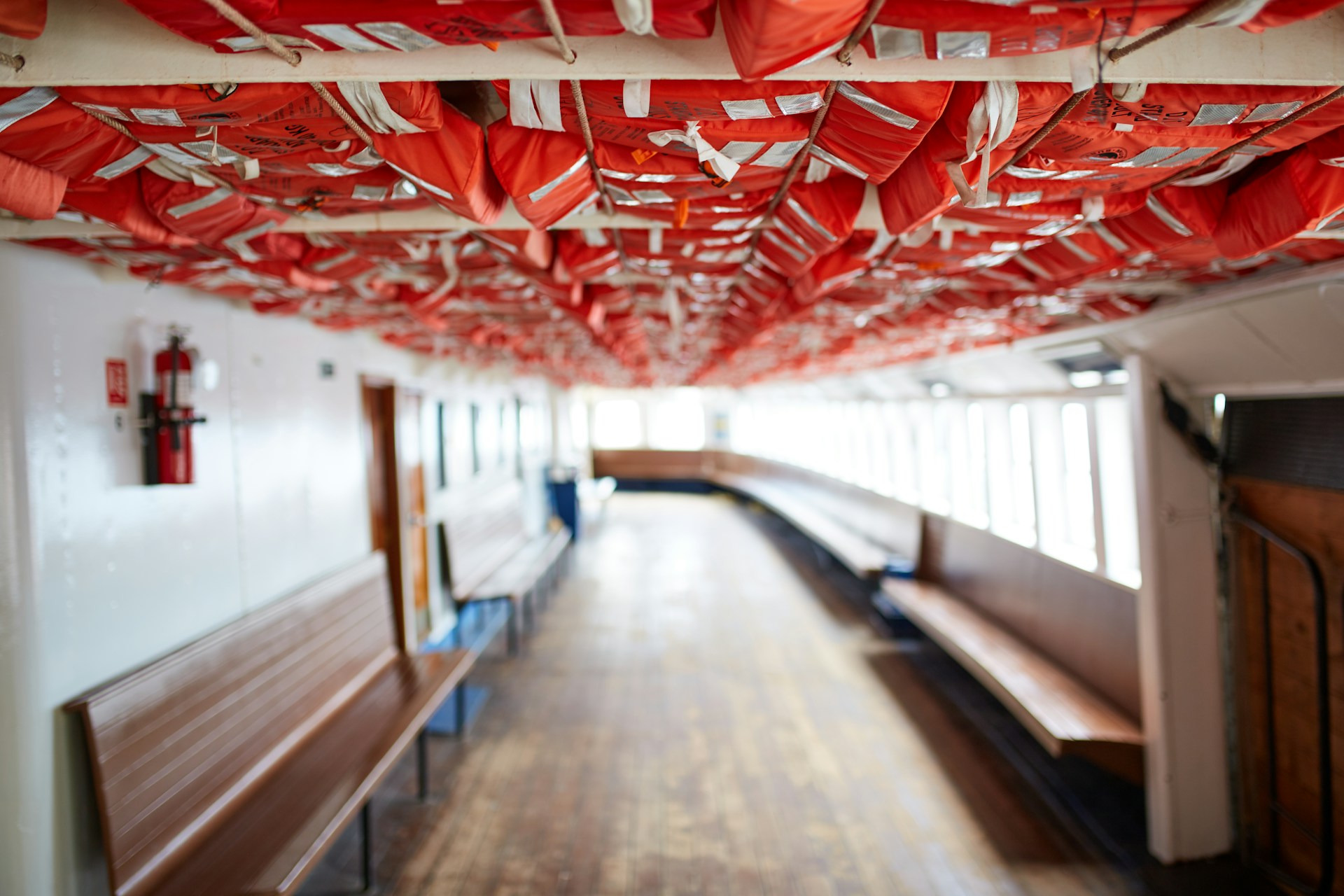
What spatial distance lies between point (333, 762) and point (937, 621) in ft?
13.6

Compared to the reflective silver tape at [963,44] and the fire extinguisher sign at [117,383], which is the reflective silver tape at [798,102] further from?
the fire extinguisher sign at [117,383]

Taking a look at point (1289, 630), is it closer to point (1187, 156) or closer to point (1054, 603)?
point (1054, 603)

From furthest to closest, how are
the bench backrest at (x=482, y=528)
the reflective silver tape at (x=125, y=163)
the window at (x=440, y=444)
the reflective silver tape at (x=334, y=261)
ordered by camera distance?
the window at (x=440, y=444) → the bench backrest at (x=482, y=528) → the reflective silver tape at (x=334, y=261) → the reflective silver tape at (x=125, y=163)

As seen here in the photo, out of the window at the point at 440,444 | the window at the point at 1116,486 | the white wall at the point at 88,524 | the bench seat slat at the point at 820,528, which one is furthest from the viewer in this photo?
the bench seat slat at the point at 820,528

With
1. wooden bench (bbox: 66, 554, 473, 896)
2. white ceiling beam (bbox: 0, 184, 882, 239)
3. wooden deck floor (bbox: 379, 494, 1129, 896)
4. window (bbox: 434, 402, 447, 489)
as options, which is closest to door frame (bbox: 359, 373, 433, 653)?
wooden deck floor (bbox: 379, 494, 1129, 896)

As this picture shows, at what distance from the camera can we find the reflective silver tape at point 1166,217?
1.78 metres

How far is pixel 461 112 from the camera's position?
136 cm

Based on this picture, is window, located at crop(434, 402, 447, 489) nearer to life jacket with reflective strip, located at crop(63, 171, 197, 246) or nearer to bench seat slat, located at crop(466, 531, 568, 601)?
A: bench seat slat, located at crop(466, 531, 568, 601)

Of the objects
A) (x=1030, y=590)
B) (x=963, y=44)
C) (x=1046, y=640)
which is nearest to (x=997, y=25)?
(x=963, y=44)

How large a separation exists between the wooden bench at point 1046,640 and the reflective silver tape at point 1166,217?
2574mm

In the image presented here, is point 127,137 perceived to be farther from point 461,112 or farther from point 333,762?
point 333,762

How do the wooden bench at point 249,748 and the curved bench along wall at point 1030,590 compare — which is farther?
the curved bench along wall at point 1030,590

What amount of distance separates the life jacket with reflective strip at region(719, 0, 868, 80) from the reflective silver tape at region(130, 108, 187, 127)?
3.13 feet

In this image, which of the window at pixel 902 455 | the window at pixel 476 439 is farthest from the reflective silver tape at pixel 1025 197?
the window at pixel 476 439
